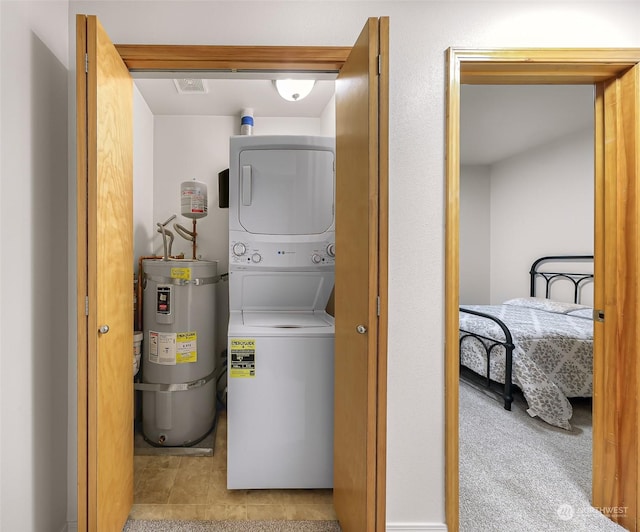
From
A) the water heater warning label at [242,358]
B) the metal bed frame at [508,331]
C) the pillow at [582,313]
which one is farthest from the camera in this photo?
the pillow at [582,313]

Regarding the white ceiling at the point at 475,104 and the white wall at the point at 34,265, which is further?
the white ceiling at the point at 475,104

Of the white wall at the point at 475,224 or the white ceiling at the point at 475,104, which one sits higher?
the white ceiling at the point at 475,104

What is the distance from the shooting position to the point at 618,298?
4.51ft

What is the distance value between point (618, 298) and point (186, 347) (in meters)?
2.27

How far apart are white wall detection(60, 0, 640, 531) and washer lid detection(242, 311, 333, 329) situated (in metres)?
0.56

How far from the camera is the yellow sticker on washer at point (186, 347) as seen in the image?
1.93 meters

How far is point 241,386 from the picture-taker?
60.5 inches

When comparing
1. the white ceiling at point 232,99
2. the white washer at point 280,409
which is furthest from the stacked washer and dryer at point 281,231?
the white ceiling at point 232,99

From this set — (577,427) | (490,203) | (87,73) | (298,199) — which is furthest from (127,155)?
(490,203)

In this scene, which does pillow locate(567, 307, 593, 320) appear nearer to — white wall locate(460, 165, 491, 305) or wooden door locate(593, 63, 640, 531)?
white wall locate(460, 165, 491, 305)

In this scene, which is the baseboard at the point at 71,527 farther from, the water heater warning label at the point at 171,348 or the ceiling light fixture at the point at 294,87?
the ceiling light fixture at the point at 294,87

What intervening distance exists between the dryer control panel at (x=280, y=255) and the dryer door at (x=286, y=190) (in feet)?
0.28

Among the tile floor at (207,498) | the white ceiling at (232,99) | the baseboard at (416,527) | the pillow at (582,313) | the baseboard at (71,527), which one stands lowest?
the tile floor at (207,498)

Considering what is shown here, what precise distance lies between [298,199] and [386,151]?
1.00 metres
